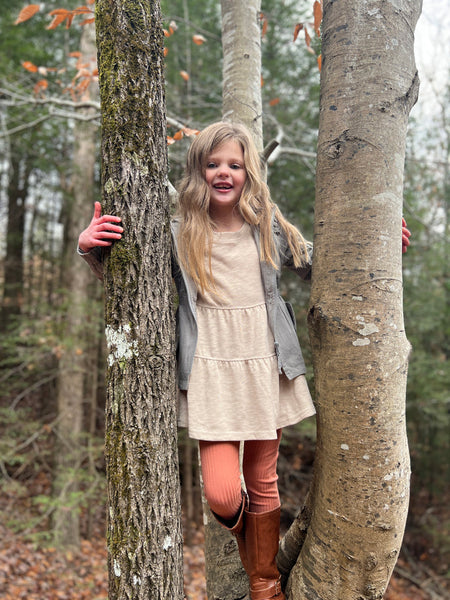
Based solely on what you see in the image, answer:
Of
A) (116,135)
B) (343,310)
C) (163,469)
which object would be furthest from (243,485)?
(116,135)

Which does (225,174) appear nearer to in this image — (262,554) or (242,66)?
(242,66)

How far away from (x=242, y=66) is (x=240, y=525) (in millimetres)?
2377

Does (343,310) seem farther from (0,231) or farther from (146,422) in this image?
(0,231)

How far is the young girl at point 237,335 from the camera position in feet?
5.87

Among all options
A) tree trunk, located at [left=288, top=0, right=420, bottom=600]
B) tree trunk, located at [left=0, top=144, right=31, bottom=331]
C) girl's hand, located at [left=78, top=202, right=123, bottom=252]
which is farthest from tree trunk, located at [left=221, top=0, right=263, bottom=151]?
tree trunk, located at [left=0, top=144, right=31, bottom=331]

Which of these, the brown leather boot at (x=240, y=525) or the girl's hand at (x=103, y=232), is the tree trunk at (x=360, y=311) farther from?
the girl's hand at (x=103, y=232)

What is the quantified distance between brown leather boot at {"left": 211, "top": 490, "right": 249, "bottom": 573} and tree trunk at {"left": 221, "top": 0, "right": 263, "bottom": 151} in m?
1.78

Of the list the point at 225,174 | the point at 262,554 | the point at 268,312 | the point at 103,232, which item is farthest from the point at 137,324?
the point at 262,554

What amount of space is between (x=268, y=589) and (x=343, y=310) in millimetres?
1095

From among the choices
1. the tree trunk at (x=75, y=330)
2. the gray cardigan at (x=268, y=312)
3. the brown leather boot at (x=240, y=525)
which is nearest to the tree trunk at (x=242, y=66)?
the gray cardigan at (x=268, y=312)

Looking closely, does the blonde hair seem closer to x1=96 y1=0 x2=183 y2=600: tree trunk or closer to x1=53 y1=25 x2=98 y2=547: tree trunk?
x1=96 y1=0 x2=183 y2=600: tree trunk

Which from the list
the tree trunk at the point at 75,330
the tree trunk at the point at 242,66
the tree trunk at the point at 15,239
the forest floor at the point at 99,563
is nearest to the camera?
the tree trunk at the point at 242,66

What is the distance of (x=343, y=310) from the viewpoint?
146cm

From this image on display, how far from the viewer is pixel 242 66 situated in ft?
8.66
